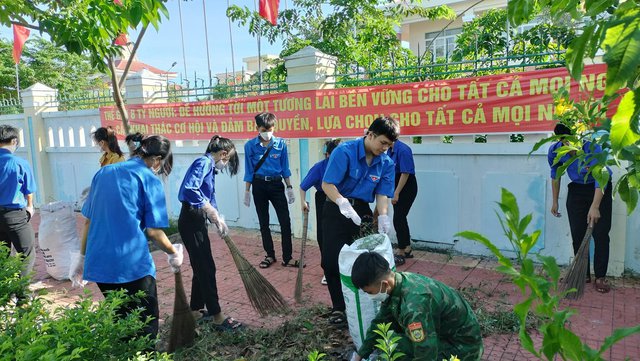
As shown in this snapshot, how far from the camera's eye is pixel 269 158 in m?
4.95

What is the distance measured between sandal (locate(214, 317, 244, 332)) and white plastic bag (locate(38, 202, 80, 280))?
2210mm

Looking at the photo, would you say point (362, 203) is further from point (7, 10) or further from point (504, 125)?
point (7, 10)

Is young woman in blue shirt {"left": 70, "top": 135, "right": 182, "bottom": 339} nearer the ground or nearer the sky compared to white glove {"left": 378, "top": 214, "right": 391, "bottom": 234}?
nearer the sky

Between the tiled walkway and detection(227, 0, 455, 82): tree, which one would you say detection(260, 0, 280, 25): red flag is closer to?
detection(227, 0, 455, 82): tree

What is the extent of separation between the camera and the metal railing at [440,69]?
174 inches

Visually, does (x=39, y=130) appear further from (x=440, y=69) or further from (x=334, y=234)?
(x=334, y=234)

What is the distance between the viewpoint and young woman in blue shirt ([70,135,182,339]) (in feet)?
8.27

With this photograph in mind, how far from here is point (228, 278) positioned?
482cm

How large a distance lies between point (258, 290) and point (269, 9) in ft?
14.5

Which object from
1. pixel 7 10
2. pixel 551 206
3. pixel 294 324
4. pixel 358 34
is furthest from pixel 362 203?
pixel 358 34

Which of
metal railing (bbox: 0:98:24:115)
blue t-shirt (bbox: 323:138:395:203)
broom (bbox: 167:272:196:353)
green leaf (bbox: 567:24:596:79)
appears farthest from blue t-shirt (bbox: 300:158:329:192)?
metal railing (bbox: 0:98:24:115)

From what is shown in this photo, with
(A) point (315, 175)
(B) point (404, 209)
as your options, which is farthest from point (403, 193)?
(A) point (315, 175)

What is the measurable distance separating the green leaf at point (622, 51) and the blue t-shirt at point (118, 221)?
2.32 metres

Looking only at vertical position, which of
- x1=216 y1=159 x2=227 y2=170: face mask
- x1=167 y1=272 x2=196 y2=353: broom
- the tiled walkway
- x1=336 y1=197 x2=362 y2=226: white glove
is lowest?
the tiled walkway
